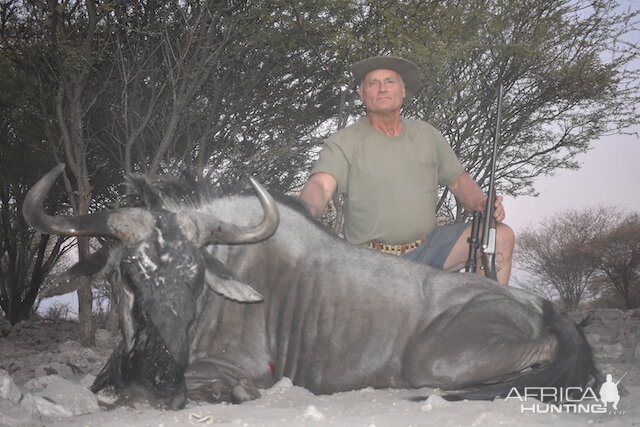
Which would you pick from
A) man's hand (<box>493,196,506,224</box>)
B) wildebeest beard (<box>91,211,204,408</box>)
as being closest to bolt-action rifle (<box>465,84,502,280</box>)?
man's hand (<box>493,196,506,224</box>)

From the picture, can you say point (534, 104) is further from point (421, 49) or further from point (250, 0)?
point (250, 0)

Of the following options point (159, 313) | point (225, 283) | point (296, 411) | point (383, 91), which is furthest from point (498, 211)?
point (159, 313)

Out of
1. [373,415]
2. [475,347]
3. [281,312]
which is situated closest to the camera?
[373,415]

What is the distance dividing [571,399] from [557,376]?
0.10 metres

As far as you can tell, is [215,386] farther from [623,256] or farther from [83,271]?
[623,256]

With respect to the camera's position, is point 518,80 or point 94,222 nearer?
point 94,222

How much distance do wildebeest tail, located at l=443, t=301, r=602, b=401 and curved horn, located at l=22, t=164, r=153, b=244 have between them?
1427 millimetres

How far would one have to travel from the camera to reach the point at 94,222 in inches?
119

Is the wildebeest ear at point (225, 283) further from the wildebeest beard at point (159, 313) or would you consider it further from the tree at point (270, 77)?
the tree at point (270, 77)

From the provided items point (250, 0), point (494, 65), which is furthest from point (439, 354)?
point (494, 65)

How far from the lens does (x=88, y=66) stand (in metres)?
9.10

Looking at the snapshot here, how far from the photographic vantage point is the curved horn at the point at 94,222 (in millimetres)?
2941

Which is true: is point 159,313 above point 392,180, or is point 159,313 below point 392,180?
below

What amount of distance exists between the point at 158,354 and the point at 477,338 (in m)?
1.34
